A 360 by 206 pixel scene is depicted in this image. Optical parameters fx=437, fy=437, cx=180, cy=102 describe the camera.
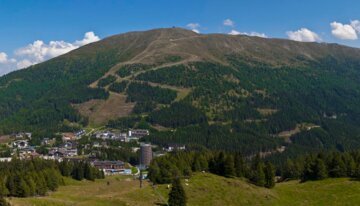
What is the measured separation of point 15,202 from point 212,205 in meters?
41.2

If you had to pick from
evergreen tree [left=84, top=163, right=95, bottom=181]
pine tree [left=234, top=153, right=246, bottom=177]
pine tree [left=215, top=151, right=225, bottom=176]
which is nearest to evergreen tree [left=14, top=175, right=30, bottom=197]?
pine tree [left=215, top=151, right=225, bottom=176]

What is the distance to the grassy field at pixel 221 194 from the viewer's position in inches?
3688

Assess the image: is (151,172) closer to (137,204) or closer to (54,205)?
(137,204)

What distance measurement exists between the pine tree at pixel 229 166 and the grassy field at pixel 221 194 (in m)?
5.07

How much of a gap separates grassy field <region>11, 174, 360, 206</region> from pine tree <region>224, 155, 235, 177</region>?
5069 mm

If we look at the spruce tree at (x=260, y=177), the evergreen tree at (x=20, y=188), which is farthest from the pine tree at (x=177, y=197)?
the spruce tree at (x=260, y=177)

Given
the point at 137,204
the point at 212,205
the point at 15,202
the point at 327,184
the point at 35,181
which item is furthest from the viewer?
the point at 327,184

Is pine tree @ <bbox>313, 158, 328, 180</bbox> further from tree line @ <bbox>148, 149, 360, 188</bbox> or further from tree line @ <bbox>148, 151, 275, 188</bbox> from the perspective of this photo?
tree line @ <bbox>148, 151, 275, 188</bbox>

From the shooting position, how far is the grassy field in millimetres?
93688

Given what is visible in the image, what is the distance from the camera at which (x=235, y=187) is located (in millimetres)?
110812

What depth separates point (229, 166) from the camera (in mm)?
124188

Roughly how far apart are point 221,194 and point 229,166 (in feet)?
68.0

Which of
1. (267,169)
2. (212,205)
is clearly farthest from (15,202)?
(267,169)

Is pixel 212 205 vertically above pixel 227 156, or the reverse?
pixel 227 156
